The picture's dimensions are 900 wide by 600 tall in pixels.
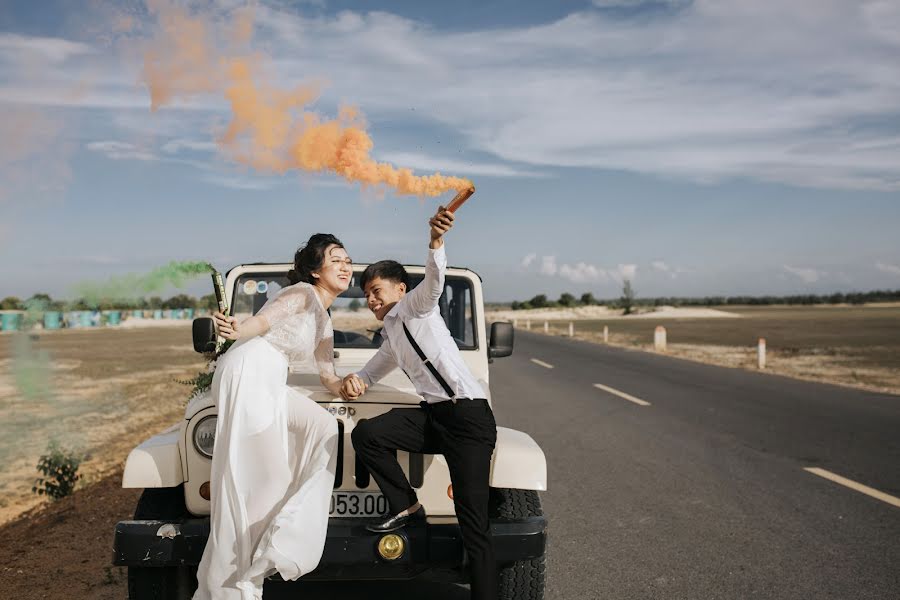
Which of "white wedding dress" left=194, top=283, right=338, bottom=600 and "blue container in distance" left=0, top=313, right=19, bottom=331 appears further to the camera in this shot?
"blue container in distance" left=0, top=313, right=19, bottom=331

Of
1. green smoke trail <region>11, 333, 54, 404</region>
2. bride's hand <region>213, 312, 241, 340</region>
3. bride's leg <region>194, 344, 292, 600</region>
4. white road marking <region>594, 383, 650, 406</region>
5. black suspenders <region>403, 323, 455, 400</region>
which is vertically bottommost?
green smoke trail <region>11, 333, 54, 404</region>

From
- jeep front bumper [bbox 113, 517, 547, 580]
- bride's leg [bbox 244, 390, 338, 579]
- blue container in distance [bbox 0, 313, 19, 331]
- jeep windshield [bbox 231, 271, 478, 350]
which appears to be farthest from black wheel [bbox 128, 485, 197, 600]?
blue container in distance [bbox 0, 313, 19, 331]

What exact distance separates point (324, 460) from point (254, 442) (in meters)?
0.31

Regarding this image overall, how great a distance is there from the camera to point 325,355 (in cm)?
389

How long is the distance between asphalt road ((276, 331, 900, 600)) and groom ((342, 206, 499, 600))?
1.07m

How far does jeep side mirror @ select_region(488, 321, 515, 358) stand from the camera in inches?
201

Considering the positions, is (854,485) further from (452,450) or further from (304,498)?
(304,498)

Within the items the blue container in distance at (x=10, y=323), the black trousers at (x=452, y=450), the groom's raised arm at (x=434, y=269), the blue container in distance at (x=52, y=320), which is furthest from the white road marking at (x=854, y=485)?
the blue container in distance at (x=52, y=320)

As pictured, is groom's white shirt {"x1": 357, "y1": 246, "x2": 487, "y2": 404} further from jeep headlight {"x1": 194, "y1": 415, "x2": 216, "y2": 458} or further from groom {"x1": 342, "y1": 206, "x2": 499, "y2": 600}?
jeep headlight {"x1": 194, "y1": 415, "x2": 216, "y2": 458}

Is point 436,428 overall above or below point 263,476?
above

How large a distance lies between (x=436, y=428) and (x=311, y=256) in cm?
110

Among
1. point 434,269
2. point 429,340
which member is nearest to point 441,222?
point 434,269

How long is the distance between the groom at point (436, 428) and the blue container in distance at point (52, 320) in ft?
262

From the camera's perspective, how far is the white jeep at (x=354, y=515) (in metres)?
3.28
